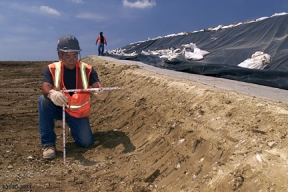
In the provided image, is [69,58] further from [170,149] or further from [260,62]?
[260,62]

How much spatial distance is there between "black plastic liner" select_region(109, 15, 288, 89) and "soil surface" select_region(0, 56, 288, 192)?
1.85 m

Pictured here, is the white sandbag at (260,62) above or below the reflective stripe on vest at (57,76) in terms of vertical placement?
above

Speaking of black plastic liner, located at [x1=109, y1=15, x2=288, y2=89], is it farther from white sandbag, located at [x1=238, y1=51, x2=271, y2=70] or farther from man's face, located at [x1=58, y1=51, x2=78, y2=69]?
man's face, located at [x1=58, y1=51, x2=78, y2=69]

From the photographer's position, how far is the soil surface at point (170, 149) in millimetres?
1966

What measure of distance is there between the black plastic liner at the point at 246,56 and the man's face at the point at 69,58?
11.7 ft

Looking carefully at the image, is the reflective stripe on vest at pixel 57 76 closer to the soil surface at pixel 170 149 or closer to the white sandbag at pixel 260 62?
the soil surface at pixel 170 149

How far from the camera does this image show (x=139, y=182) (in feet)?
8.02

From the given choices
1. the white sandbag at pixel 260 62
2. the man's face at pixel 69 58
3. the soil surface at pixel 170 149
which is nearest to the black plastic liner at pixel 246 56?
the white sandbag at pixel 260 62

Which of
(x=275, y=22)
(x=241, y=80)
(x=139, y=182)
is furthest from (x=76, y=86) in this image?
(x=275, y=22)

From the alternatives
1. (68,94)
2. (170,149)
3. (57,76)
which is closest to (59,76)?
(57,76)

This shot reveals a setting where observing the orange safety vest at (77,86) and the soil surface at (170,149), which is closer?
the soil surface at (170,149)

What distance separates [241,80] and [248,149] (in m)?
3.38

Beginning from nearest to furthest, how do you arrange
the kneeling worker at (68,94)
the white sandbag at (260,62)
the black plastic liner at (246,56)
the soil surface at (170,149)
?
the soil surface at (170,149), the kneeling worker at (68,94), the black plastic liner at (246,56), the white sandbag at (260,62)

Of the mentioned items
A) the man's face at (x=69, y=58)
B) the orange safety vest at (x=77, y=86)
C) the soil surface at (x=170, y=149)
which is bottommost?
the soil surface at (x=170, y=149)
